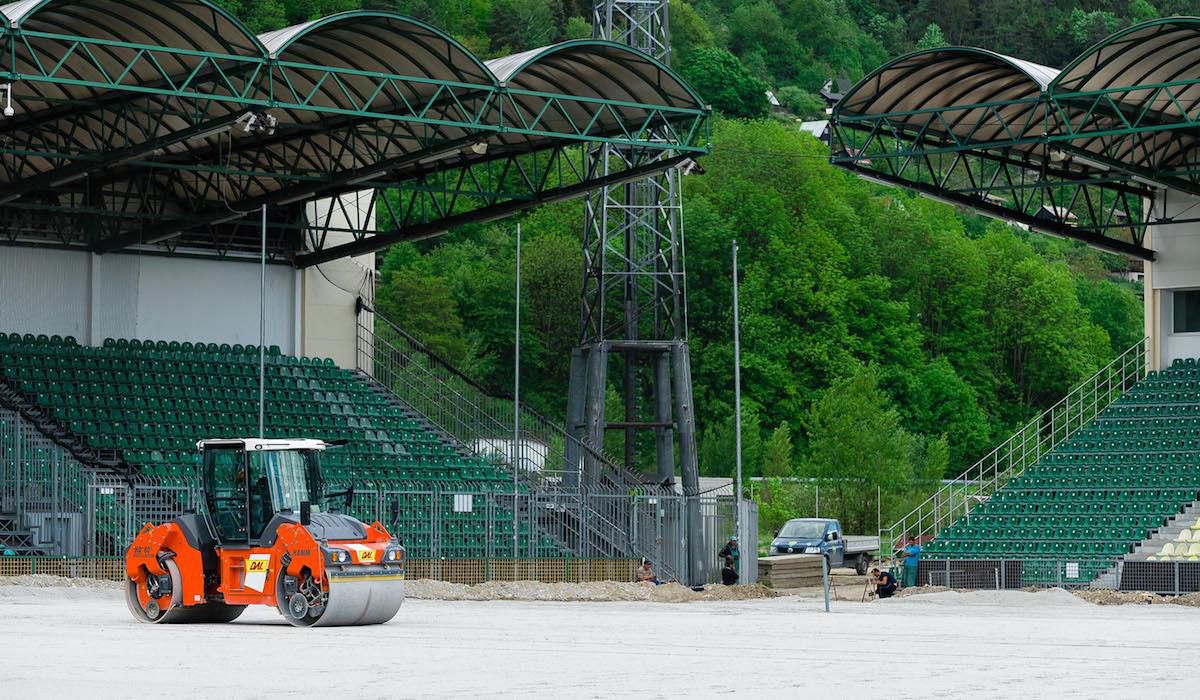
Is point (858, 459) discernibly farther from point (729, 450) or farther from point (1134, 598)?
point (1134, 598)

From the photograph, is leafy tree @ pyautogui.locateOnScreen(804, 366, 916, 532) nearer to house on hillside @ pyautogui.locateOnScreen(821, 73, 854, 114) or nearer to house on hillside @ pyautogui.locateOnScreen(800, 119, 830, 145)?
house on hillside @ pyautogui.locateOnScreen(800, 119, 830, 145)

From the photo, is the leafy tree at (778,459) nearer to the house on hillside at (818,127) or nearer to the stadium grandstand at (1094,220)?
the stadium grandstand at (1094,220)

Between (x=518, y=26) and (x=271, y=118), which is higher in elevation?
(x=518, y=26)

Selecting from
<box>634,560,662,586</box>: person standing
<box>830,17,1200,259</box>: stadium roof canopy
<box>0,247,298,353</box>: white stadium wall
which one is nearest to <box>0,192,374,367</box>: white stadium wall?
<box>0,247,298,353</box>: white stadium wall

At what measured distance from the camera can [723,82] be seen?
110 metres

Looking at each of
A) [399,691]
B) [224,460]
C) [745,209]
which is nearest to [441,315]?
[745,209]

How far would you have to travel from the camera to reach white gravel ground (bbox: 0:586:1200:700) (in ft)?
48.5

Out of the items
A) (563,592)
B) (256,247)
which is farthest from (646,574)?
(256,247)

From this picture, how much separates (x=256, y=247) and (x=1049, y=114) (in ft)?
62.7

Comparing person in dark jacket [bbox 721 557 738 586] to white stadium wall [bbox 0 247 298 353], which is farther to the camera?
white stadium wall [bbox 0 247 298 353]

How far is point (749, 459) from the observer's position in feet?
234

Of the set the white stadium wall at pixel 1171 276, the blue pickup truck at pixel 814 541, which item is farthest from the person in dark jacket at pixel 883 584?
the white stadium wall at pixel 1171 276

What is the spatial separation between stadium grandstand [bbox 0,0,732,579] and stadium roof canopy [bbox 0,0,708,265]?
0.08m

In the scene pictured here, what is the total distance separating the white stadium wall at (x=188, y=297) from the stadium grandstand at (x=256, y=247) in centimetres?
5
